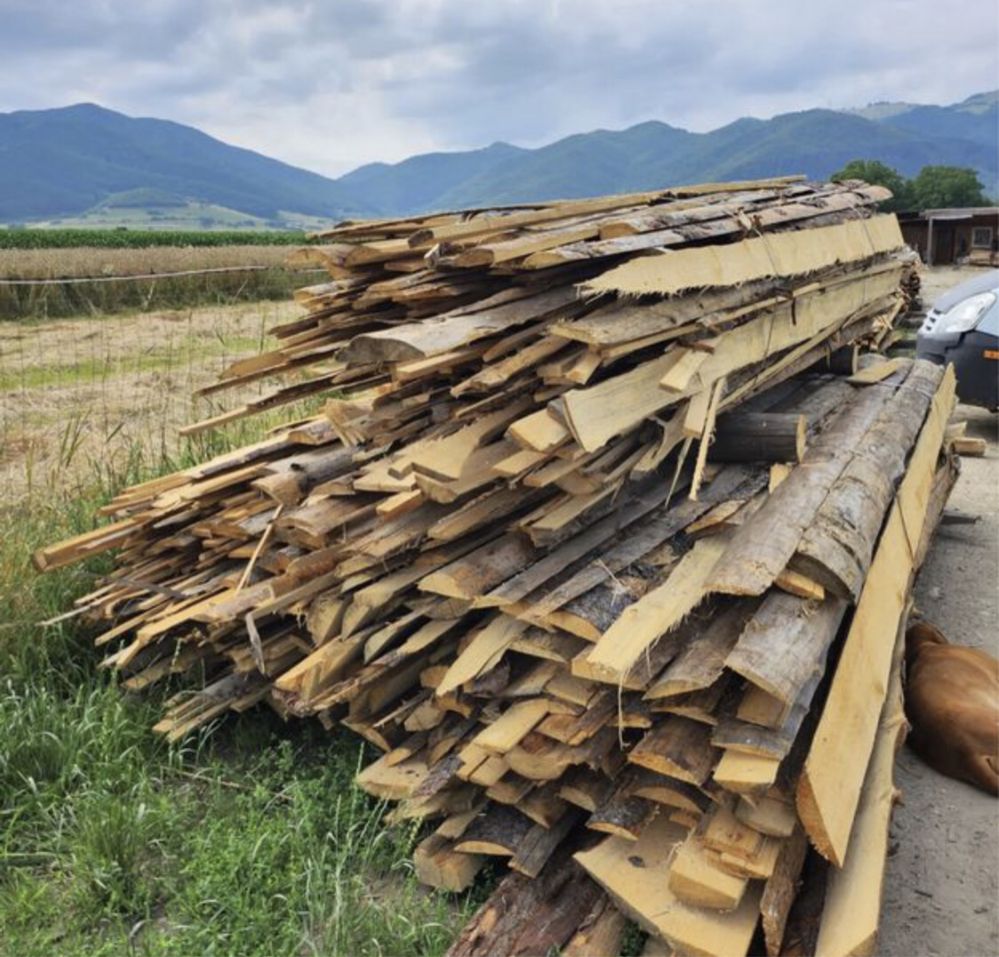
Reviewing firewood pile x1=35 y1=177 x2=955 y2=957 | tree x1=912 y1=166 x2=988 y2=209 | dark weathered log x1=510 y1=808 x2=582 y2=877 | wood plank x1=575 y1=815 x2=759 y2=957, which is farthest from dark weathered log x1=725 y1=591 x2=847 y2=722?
tree x1=912 y1=166 x2=988 y2=209

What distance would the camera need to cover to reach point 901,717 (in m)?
3.08

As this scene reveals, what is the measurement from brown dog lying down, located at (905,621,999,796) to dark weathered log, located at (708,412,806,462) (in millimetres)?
1122

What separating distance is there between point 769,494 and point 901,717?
3.10 feet

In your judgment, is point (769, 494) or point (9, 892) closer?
point (9, 892)

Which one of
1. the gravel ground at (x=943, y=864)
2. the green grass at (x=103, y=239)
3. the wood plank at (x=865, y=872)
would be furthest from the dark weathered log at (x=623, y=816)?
the green grass at (x=103, y=239)

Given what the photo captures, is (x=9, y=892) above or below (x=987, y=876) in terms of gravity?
above

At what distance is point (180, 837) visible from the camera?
309 cm

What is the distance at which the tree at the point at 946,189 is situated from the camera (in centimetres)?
5803

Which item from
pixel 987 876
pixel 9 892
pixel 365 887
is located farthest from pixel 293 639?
pixel 987 876

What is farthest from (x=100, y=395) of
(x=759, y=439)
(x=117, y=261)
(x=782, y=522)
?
(x=117, y=261)

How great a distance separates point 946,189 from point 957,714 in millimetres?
65951

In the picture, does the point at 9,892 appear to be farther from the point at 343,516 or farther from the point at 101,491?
the point at 101,491

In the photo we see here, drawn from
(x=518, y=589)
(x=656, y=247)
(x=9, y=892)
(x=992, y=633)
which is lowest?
(x=992, y=633)

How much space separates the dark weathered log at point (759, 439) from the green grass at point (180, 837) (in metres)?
2.07
